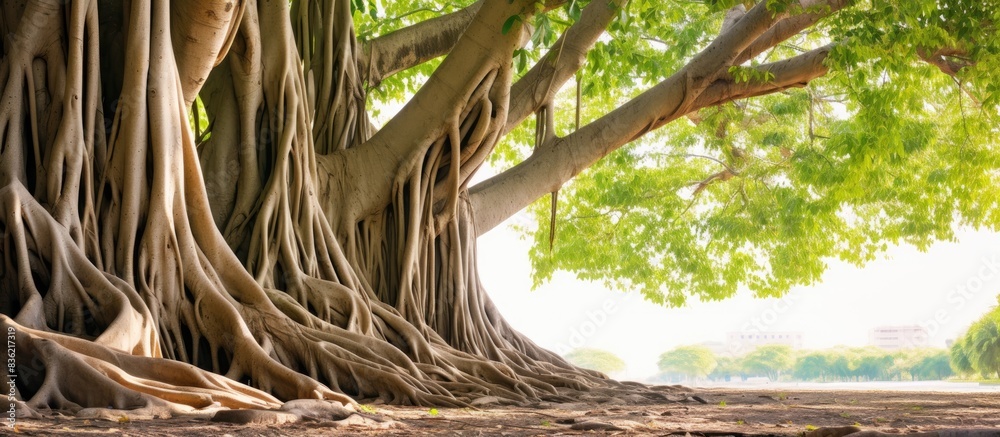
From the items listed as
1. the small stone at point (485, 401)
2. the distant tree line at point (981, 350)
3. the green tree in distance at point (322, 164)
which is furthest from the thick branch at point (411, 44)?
the distant tree line at point (981, 350)

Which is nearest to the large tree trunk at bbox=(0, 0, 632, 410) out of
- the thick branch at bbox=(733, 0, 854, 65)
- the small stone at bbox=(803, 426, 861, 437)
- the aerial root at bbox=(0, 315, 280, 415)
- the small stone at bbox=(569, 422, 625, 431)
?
the aerial root at bbox=(0, 315, 280, 415)

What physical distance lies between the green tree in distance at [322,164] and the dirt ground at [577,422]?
339mm

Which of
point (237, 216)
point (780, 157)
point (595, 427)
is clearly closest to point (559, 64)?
point (237, 216)

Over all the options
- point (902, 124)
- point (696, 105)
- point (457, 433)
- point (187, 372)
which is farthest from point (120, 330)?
point (902, 124)

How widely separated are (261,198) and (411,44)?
2.17m

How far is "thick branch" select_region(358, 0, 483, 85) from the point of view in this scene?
22.3 feet

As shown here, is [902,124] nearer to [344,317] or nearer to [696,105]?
[696,105]

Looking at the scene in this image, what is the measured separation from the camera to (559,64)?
637 cm

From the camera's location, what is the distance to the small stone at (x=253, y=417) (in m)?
2.64

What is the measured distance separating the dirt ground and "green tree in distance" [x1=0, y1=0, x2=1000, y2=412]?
0.34 m

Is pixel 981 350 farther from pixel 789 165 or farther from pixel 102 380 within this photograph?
pixel 102 380

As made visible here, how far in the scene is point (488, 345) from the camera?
253 inches

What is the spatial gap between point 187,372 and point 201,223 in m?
1.40

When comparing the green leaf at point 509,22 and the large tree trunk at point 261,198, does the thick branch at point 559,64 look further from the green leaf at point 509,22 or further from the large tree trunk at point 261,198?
→ the green leaf at point 509,22
